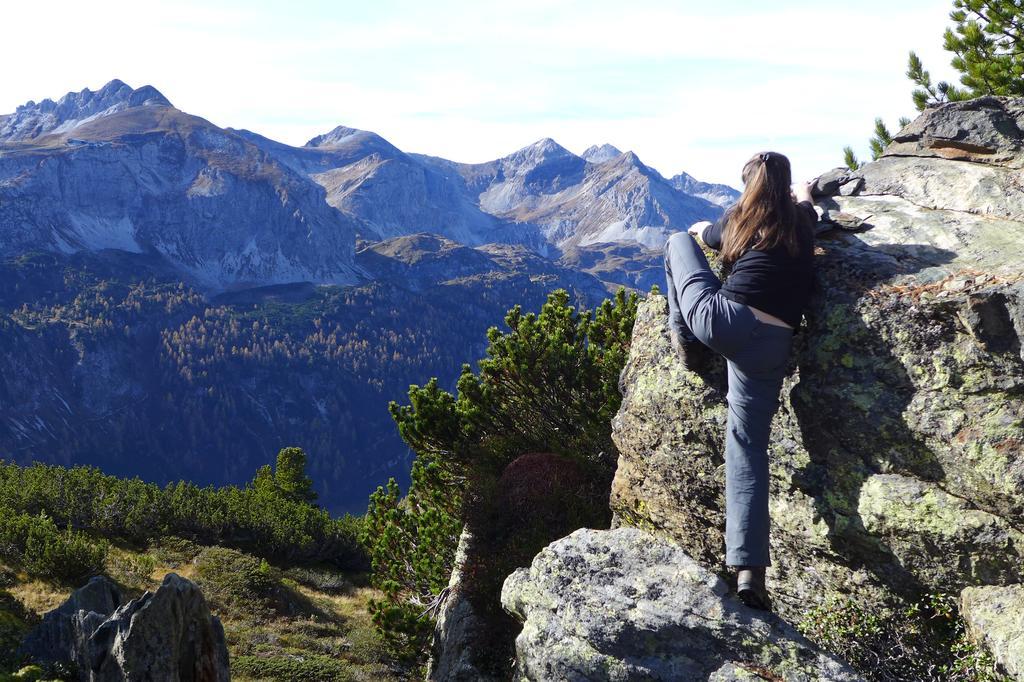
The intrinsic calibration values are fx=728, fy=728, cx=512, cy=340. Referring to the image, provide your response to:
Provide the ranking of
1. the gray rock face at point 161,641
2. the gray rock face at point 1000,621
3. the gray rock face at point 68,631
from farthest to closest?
the gray rock face at point 68,631
the gray rock face at point 161,641
the gray rock face at point 1000,621

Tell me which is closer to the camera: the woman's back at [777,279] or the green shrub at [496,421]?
the woman's back at [777,279]

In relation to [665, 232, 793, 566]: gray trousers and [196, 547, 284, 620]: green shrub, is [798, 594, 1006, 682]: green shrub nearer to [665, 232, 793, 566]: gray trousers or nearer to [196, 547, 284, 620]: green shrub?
[665, 232, 793, 566]: gray trousers

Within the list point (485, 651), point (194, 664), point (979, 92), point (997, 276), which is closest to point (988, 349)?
point (997, 276)

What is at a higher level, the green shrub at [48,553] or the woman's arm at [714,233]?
the woman's arm at [714,233]

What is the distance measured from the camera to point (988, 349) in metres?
5.51

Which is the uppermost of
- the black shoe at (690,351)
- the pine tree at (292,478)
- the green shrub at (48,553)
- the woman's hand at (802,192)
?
the woman's hand at (802,192)

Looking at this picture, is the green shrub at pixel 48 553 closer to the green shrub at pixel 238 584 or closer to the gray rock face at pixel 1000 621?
the green shrub at pixel 238 584

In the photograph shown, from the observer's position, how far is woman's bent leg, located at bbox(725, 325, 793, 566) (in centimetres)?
600

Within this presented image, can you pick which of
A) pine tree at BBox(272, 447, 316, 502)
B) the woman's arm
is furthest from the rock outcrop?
pine tree at BBox(272, 447, 316, 502)

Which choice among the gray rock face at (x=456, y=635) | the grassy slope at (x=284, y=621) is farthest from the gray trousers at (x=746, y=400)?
the grassy slope at (x=284, y=621)

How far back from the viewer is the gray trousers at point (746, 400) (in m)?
6.00

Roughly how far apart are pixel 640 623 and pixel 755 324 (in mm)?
2735

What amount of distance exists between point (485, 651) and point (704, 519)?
5241 mm

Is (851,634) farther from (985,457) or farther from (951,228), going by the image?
(951,228)
